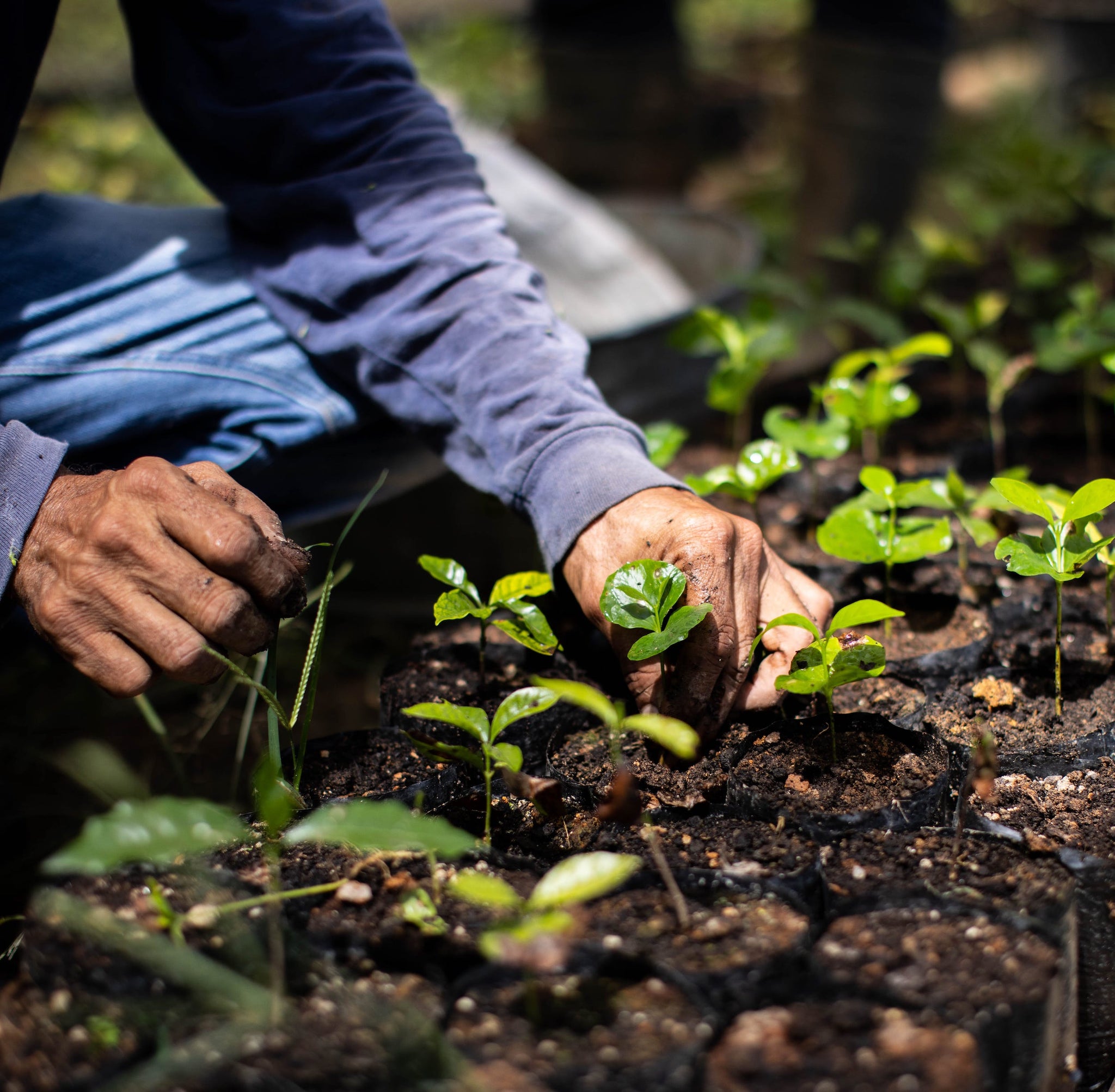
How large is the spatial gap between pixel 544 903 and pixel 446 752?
0.24m

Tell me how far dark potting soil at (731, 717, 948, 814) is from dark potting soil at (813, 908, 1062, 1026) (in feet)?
0.43

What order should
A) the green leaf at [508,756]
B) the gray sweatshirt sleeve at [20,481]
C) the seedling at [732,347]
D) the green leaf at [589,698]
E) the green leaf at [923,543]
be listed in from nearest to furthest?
the green leaf at [589,698]
the green leaf at [508,756]
the gray sweatshirt sleeve at [20,481]
the green leaf at [923,543]
the seedling at [732,347]

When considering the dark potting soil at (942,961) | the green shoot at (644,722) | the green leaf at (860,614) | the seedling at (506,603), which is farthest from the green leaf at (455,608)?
the dark potting soil at (942,961)

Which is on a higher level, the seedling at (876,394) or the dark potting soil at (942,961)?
the seedling at (876,394)

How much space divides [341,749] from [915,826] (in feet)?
1.71

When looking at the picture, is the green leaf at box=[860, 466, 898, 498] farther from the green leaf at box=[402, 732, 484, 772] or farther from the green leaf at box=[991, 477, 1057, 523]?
the green leaf at box=[402, 732, 484, 772]

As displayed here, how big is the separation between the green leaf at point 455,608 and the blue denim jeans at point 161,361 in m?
0.43

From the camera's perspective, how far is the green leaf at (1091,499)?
2.79ft

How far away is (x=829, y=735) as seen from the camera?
2.97 feet

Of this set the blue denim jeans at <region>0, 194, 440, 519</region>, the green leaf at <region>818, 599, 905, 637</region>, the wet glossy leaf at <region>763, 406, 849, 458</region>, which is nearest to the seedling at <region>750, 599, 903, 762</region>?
the green leaf at <region>818, 599, 905, 637</region>

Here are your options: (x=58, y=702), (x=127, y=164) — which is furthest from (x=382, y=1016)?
(x=127, y=164)

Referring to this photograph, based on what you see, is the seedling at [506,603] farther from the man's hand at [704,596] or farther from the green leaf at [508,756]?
the green leaf at [508,756]

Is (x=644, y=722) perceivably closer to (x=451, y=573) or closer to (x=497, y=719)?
(x=497, y=719)

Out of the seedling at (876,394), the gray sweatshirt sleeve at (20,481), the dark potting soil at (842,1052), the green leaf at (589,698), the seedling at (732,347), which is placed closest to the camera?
the dark potting soil at (842,1052)
